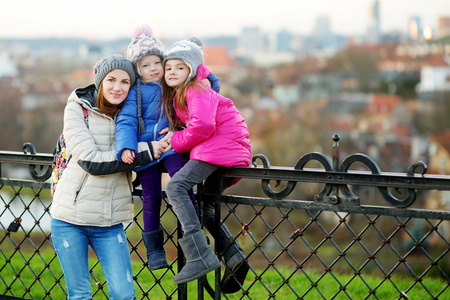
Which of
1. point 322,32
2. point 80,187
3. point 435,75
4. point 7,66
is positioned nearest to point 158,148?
point 80,187

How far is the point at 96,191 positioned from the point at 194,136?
1.84 feet

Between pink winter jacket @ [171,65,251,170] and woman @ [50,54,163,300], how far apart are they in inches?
7.2

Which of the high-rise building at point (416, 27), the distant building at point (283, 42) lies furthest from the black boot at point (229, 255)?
the distant building at point (283, 42)

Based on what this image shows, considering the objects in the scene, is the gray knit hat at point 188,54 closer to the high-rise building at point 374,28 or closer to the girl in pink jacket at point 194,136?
the girl in pink jacket at point 194,136

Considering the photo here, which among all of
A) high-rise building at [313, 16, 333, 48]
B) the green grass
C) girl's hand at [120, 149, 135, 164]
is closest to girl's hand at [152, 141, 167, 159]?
girl's hand at [120, 149, 135, 164]

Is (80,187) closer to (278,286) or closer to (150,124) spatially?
(150,124)

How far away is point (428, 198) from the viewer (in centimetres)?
3869

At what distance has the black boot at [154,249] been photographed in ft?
9.41

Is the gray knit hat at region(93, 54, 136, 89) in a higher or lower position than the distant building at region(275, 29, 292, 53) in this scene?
higher

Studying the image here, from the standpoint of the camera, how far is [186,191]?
2.74 m

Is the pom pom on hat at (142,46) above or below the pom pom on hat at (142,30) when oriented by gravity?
below

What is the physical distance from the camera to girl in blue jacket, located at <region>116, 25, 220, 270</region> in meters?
2.85

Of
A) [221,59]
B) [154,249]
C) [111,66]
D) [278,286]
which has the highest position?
[111,66]

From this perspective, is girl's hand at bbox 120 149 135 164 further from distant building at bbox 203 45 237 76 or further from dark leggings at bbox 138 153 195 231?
distant building at bbox 203 45 237 76
